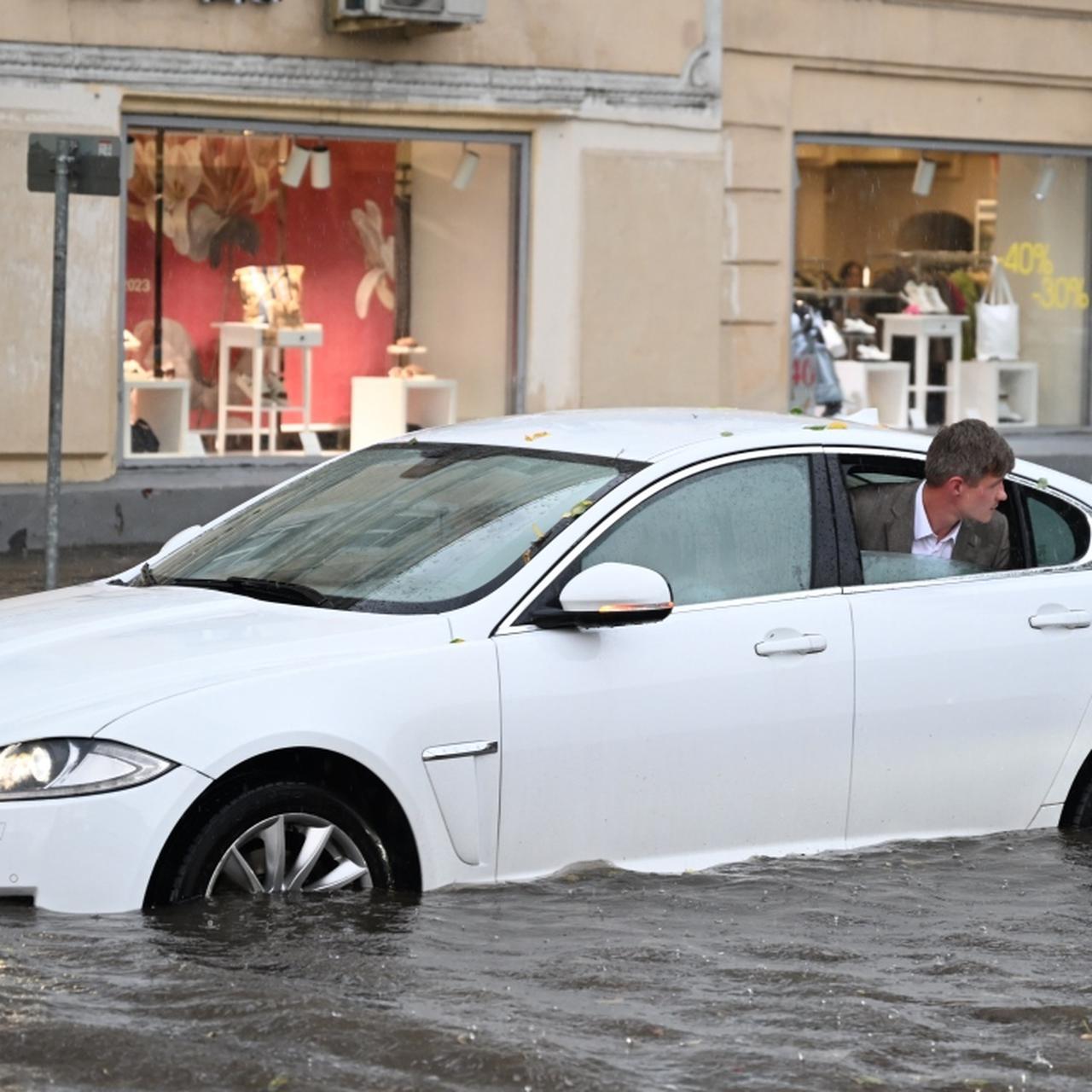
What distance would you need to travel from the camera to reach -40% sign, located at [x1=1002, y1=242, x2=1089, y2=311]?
2020cm

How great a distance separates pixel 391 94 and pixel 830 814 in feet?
34.2

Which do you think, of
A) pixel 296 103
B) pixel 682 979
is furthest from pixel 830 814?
pixel 296 103

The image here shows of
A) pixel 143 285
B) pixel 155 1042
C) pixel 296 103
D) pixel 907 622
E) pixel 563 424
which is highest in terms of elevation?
pixel 296 103

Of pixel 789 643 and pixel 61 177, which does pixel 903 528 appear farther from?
pixel 61 177

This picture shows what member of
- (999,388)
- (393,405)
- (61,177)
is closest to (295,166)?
(393,405)

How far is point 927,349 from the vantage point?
19766 mm

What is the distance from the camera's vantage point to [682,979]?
5473 mm

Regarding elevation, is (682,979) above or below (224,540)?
below

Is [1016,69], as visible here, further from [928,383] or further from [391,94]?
[391,94]

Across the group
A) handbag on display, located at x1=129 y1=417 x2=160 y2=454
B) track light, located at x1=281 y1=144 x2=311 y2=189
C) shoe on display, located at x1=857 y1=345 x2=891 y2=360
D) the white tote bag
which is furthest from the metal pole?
the white tote bag

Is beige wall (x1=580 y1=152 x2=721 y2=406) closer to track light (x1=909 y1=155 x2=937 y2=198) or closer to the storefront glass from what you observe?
the storefront glass

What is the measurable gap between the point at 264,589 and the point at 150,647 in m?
0.64

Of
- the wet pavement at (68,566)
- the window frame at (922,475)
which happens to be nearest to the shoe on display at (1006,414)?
the wet pavement at (68,566)

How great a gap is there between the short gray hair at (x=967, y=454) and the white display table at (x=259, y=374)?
32.8 ft
